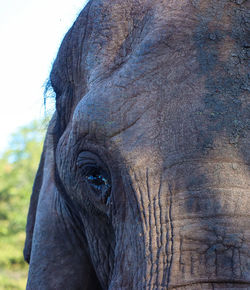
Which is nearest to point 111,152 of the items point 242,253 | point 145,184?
point 145,184

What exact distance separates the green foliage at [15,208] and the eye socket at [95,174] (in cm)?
971

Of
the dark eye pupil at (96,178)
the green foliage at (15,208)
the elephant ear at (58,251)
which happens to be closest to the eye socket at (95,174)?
the dark eye pupil at (96,178)

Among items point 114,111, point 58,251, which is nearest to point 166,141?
point 114,111

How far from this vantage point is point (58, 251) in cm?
304

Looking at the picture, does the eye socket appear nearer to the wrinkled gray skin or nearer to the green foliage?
the wrinkled gray skin

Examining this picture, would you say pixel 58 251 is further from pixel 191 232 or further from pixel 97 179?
pixel 191 232

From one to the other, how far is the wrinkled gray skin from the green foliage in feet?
31.9

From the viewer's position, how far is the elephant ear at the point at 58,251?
9.92ft

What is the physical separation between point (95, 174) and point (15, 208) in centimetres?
1276

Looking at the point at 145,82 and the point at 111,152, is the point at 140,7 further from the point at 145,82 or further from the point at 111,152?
the point at 111,152

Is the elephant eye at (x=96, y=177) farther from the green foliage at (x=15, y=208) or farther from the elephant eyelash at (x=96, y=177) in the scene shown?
the green foliage at (x=15, y=208)

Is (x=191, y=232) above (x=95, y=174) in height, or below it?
below

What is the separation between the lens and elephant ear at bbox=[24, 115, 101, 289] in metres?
3.02

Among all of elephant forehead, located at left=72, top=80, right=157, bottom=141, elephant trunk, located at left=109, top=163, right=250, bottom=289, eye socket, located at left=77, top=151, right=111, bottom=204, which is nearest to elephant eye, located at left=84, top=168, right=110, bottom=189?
eye socket, located at left=77, top=151, right=111, bottom=204
